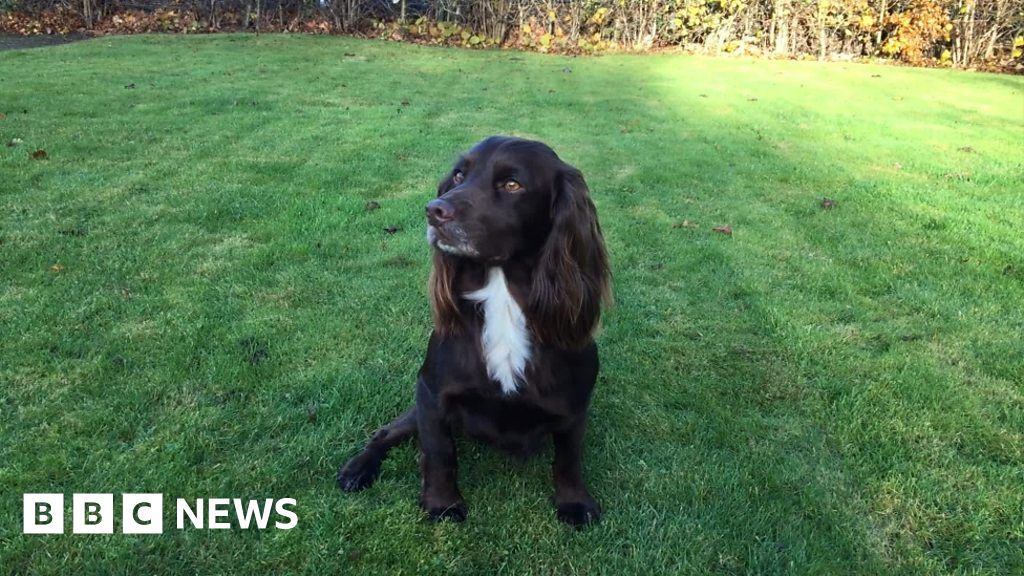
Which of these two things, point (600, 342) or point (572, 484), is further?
point (600, 342)

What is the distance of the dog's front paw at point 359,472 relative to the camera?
275 cm

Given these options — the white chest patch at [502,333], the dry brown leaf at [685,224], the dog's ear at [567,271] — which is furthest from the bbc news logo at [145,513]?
the dry brown leaf at [685,224]

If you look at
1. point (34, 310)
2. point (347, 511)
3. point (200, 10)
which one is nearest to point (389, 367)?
point (347, 511)

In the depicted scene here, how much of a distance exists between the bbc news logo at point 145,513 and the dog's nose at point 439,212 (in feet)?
4.11

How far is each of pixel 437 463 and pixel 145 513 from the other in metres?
1.09

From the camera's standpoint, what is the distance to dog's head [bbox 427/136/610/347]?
240 cm

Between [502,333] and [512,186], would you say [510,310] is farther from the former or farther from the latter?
[512,186]

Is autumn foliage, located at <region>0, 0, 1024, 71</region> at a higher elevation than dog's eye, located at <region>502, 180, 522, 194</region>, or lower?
higher

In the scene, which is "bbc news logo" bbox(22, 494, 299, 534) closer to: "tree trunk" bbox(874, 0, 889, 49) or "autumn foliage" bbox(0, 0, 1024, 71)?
"autumn foliage" bbox(0, 0, 1024, 71)

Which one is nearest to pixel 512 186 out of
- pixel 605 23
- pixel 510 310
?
pixel 510 310

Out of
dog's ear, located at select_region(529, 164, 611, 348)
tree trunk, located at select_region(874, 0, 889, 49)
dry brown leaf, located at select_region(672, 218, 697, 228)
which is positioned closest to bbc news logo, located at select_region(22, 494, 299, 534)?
dog's ear, located at select_region(529, 164, 611, 348)

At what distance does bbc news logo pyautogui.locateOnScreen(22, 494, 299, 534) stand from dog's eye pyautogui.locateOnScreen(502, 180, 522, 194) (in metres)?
1.46

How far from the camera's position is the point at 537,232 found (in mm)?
2516

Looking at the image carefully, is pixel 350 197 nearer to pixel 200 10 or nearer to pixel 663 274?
pixel 663 274
